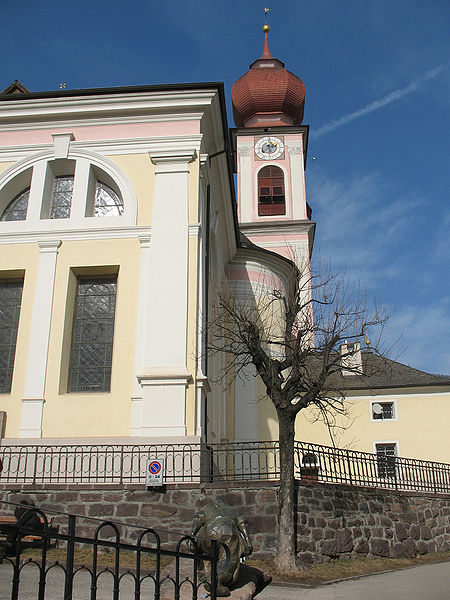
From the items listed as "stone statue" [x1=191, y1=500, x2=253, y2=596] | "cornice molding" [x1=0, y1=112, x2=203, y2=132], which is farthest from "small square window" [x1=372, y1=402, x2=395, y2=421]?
"stone statue" [x1=191, y1=500, x2=253, y2=596]

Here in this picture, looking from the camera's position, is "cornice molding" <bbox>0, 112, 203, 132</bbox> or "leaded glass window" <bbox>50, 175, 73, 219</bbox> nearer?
"cornice molding" <bbox>0, 112, 203, 132</bbox>

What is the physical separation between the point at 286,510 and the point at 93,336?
22.5ft

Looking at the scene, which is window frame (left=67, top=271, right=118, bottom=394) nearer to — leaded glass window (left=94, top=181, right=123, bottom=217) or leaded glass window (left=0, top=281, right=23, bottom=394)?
leaded glass window (left=0, top=281, right=23, bottom=394)

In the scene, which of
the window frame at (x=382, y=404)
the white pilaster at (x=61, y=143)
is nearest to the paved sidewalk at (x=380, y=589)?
the white pilaster at (x=61, y=143)

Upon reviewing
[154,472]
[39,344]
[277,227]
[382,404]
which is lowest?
[154,472]

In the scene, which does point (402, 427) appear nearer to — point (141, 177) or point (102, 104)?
point (141, 177)

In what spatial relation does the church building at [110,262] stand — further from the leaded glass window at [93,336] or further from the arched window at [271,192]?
the arched window at [271,192]

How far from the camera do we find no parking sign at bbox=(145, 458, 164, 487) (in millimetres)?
11805

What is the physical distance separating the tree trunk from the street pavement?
89 cm

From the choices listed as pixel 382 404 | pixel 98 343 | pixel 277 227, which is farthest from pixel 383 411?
pixel 98 343

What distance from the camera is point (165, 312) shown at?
1492cm

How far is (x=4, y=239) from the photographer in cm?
1630

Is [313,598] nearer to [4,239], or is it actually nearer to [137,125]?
[4,239]

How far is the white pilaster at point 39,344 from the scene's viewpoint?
14.4 metres
